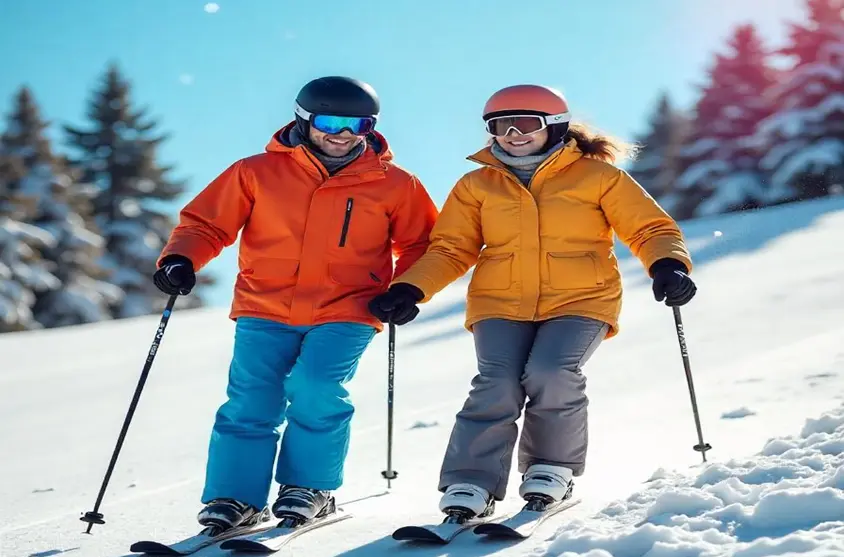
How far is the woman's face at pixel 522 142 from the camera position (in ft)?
13.0

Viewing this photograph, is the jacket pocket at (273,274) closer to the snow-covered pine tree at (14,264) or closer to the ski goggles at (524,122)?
the ski goggles at (524,122)

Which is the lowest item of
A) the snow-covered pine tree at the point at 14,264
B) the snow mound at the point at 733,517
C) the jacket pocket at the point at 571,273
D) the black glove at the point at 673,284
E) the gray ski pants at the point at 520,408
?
the snow mound at the point at 733,517

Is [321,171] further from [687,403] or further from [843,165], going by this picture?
[843,165]

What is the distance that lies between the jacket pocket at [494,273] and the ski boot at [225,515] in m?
1.29

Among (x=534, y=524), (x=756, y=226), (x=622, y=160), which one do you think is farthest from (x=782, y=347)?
(x=756, y=226)

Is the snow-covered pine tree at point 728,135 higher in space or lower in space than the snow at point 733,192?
higher

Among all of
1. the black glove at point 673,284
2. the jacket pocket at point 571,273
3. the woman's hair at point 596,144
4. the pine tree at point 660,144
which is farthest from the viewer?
the pine tree at point 660,144

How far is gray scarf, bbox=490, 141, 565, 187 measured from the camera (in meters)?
3.92

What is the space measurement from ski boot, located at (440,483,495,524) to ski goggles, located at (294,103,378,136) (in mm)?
1586

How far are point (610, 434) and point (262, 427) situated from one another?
2.24 m

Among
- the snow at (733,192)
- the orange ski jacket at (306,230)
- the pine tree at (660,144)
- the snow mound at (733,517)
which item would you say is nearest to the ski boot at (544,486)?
the snow mound at (733,517)

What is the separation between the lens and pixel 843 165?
22.5 m

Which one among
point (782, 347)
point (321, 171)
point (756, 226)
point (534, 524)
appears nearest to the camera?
point (534, 524)

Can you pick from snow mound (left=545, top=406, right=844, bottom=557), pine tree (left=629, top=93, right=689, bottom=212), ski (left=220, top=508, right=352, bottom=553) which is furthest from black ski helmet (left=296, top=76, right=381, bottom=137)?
pine tree (left=629, top=93, right=689, bottom=212)
